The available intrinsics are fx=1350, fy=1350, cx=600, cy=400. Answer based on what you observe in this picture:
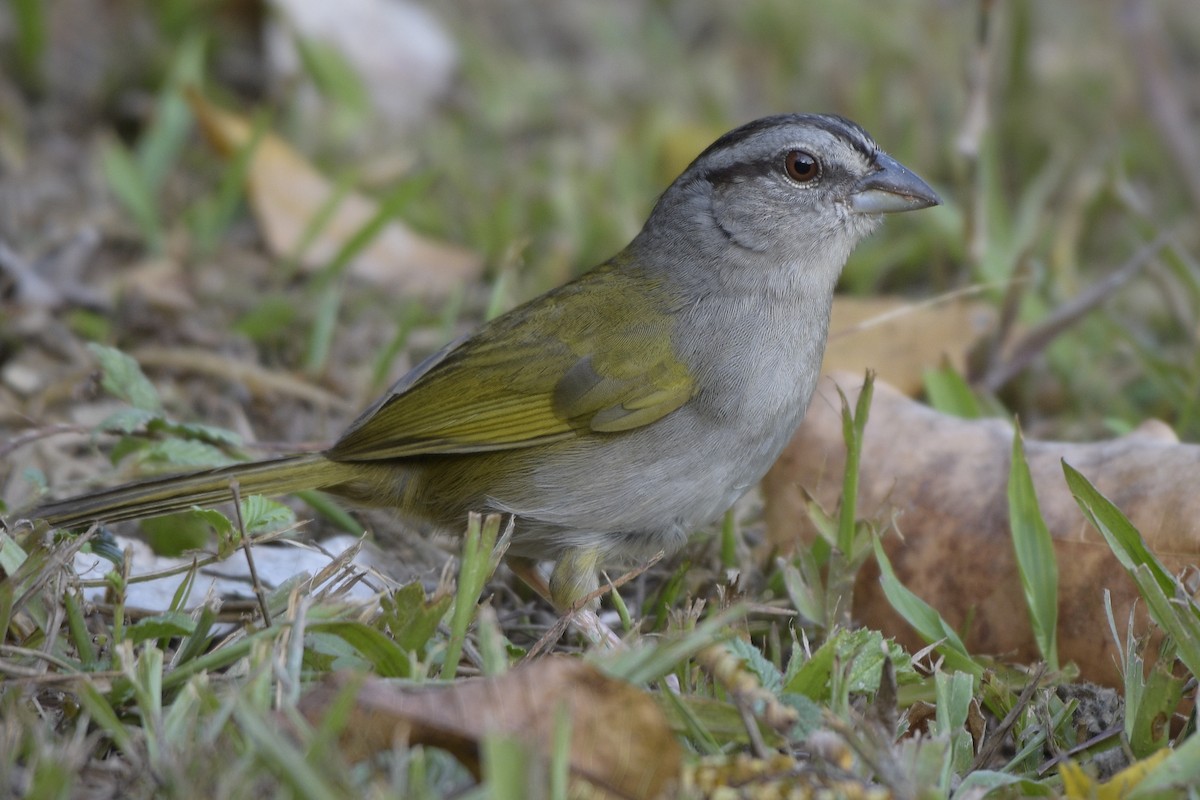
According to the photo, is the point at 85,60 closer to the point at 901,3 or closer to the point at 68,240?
the point at 68,240

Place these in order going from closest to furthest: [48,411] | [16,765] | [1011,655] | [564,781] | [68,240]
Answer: [564,781] < [16,765] < [1011,655] < [48,411] < [68,240]

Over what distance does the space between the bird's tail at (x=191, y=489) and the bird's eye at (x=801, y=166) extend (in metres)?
1.55

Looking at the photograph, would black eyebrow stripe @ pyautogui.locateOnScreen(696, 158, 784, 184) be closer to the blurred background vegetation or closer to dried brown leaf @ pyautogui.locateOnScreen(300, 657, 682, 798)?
the blurred background vegetation

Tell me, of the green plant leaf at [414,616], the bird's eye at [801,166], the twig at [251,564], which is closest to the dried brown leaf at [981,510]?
the bird's eye at [801,166]

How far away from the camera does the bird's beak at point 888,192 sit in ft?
13.0

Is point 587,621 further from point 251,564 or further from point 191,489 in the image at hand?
point 191,489

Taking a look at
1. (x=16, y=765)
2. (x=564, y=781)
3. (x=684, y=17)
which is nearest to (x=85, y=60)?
(x=684, y=17)

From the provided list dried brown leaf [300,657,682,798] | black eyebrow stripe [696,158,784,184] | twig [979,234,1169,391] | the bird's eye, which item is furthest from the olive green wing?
twig [979,234,1169,391]

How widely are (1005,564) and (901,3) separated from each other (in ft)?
17.8

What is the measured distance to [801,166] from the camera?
13.1 ft

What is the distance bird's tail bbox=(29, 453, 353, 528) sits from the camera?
3355 mm

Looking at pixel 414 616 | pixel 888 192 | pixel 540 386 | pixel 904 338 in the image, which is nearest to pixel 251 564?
pixel 414 616

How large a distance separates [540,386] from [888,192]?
1.18 metres

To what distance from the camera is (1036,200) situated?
609 cm
